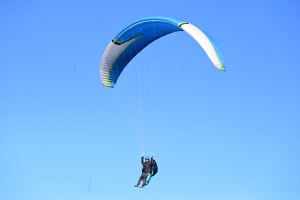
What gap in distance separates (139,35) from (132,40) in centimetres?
38

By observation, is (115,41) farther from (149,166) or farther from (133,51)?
(149,166)

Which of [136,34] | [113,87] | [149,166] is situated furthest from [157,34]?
[149,166]

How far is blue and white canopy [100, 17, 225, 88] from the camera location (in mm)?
25859

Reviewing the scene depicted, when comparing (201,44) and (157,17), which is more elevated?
(157,17)

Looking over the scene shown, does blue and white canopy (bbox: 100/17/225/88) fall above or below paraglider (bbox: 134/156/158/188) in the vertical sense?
above

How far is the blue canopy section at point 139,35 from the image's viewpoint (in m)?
26.3

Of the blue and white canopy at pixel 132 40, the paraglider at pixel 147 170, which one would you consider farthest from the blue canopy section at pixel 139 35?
the paraglider at pixel 147 170

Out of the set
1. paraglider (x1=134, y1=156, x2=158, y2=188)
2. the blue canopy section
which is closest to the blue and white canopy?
the blue canopy section

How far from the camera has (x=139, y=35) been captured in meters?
27.9

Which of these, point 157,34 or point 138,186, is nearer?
point 138,186

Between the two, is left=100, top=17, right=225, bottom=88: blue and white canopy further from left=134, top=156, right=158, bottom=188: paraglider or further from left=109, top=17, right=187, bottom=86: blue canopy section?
left=134, top=156, right=158, bottom=188: paraglider

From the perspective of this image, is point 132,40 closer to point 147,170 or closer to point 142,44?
point 142,44

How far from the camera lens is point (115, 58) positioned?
28438 millimetres

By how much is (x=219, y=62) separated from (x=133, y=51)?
21.1 ft
